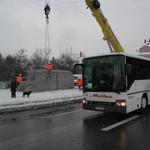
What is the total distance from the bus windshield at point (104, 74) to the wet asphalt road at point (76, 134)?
1382 millimetres

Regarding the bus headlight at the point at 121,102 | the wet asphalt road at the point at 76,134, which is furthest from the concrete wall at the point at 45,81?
the bus headlight at the point at 121,102

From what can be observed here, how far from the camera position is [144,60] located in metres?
14.0

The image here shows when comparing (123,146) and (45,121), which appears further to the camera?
(45,121)

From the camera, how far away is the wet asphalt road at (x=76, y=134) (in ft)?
24.5

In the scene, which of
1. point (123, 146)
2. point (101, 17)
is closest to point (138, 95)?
point (123, 146)

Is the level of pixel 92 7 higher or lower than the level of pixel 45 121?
higher

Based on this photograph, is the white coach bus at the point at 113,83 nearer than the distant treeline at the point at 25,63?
Yes

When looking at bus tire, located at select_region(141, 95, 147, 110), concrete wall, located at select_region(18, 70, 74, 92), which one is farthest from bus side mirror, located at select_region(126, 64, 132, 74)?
concrete wall, located at select_region(18, 70, 74, 92)

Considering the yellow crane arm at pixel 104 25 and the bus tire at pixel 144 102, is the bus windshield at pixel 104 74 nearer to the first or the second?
the bus tire at pixel 144 102

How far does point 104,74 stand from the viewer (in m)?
11.9

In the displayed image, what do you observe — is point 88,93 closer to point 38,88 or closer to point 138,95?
point 138,95

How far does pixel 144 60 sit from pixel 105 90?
3.44m

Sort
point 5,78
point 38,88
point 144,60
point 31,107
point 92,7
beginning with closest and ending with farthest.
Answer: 1. point 144,60
2. point 31,107
3. point 92,7
4. point 38,88
5. point 5,78

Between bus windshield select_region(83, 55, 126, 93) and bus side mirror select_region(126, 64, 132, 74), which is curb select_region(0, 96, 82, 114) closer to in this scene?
bus windshield select_region(83, 55, 126, 93)
